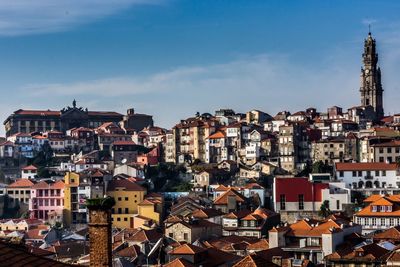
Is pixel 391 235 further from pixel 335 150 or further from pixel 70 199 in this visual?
pixel 335 150

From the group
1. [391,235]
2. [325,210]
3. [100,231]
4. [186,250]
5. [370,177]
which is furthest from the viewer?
[370,177]

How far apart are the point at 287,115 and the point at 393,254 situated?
7584 cm

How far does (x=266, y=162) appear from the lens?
89.1m

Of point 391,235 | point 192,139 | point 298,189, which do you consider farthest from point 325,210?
point 192,139

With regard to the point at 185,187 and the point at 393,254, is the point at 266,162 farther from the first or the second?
the point at 393,254

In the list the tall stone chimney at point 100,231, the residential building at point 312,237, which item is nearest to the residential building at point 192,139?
the residential building at point 312,237

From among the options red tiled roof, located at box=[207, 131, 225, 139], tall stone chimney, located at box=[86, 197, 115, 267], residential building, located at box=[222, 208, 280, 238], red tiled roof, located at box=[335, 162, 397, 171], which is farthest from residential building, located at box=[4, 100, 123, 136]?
tall stone chimney, located at box=[86, 197, 115, 267]

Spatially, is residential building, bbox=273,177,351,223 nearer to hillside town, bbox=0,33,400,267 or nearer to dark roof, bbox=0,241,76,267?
hillside town, bbox=0,33,400,267

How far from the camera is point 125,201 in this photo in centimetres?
7575

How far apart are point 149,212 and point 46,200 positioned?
1354cm

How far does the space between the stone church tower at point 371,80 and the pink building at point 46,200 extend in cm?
5131

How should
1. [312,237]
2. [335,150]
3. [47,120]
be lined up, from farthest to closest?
[47,120] < [335,150] < [312,237]

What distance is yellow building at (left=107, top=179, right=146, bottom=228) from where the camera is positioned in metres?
74.7

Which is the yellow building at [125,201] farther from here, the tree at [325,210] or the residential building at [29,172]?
the residential building at [29,172]
